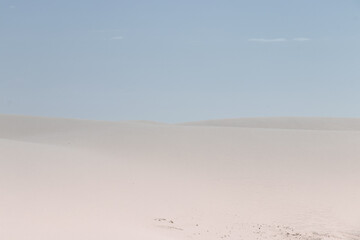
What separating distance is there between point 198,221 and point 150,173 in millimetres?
3594

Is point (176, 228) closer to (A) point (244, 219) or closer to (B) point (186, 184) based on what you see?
(A) point (244, 219)

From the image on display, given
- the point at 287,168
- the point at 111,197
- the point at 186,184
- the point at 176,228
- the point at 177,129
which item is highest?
the point at 177,129

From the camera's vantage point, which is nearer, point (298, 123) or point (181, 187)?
point (181, 187)

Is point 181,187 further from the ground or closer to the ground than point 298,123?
closer to the ground

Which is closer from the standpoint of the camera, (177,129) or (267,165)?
(267,165)

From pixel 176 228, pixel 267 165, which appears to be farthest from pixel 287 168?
pixel 176 228

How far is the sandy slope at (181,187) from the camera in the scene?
8.80 metres

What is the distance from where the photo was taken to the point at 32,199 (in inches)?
369

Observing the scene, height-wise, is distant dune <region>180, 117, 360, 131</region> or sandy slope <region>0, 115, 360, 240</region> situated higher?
distant dune <region>180, 117, 360, 131</region>

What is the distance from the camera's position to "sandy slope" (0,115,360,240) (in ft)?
28.9

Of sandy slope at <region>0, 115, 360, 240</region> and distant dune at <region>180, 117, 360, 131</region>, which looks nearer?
sandy slope at <region>0, 115, 360, 240</region>

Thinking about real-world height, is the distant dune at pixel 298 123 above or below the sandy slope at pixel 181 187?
above

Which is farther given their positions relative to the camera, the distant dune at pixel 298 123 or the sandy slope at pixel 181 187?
the distant dune at pixel 298 123

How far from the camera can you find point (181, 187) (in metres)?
12.4
